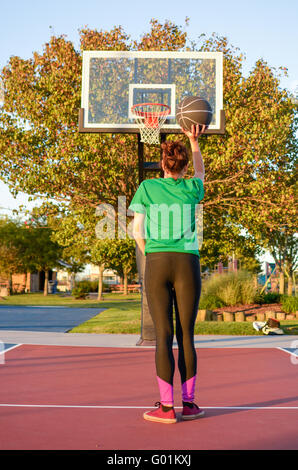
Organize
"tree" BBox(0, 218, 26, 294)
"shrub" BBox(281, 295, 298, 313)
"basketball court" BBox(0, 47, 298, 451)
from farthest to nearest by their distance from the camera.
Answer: "tree" BBox(0, 218, 26, 294) → "shrub" BBox(281, 295, 298, 313) → "basketball court" BBox(0, 47, 298, 451)

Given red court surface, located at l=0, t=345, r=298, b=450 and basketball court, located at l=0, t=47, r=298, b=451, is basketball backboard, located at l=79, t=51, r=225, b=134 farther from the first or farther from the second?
red court surface, located at l=0, t=345, r=298, b=450

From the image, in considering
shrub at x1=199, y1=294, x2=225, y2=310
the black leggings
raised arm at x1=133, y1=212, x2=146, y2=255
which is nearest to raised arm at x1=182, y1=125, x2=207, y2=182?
raised arm at x1=133, y1=212, x2=146, y2=255

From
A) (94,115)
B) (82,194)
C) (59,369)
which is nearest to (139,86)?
(94,115)

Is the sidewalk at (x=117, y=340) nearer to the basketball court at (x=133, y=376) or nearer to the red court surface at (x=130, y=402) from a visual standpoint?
the basketball court at (x=133, y=376)

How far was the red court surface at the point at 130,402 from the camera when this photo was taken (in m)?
3.90

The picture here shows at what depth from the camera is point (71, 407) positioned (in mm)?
5039

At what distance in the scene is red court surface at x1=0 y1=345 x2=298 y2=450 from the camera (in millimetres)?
3902

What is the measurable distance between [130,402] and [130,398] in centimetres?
20

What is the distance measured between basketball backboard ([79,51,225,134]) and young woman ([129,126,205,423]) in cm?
653

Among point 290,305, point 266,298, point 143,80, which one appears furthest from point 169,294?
point 266,298

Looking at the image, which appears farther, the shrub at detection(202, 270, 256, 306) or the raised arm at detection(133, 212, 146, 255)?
the shrub at detection(202, 270, 256, 306)

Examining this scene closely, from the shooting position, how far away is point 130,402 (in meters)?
5.31

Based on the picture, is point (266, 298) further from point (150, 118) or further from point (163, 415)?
point (163, 415)

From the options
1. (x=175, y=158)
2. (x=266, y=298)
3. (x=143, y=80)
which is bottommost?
(x=266, y=298)
